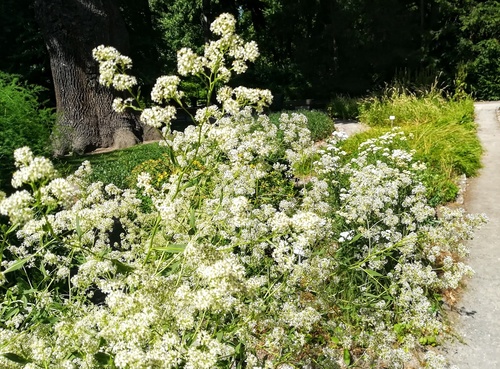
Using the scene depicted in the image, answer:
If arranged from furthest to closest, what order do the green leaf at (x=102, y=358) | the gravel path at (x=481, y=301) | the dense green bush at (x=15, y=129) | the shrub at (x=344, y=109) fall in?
the shrub at (x=344, y=109) → the dense green bush at (x=15, y=129) → the gravel path at (x=481, y=301) → the green leaf at (x=102, y=358)

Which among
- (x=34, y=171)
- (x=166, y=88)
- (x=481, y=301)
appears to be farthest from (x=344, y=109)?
(x=34, y=171)

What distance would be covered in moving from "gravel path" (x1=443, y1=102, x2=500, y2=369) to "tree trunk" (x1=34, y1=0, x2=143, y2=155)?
7.83 meters

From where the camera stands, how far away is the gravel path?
11.7 ft

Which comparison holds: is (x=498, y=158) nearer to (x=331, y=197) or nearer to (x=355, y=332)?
(x=331, y=197)

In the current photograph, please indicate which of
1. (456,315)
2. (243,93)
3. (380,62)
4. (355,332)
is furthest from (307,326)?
(380,62)

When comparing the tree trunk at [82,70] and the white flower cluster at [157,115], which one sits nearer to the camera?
the white flower cluster at [157,115]

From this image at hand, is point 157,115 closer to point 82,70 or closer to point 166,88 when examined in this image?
point 166,88

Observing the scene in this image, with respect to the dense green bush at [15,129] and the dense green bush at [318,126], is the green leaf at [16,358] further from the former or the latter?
the dense green bush at [318,126]

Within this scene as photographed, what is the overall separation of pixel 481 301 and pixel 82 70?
935 centimetres

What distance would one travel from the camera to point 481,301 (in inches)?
167

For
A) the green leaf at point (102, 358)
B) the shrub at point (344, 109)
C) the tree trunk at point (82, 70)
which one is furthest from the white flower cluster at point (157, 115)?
the shrub at point (344, 109)

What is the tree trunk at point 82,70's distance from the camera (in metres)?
9.61

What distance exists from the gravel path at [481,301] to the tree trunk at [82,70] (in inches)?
308

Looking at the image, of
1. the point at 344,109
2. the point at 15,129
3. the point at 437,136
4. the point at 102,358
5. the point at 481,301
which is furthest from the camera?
the point at 344,109
